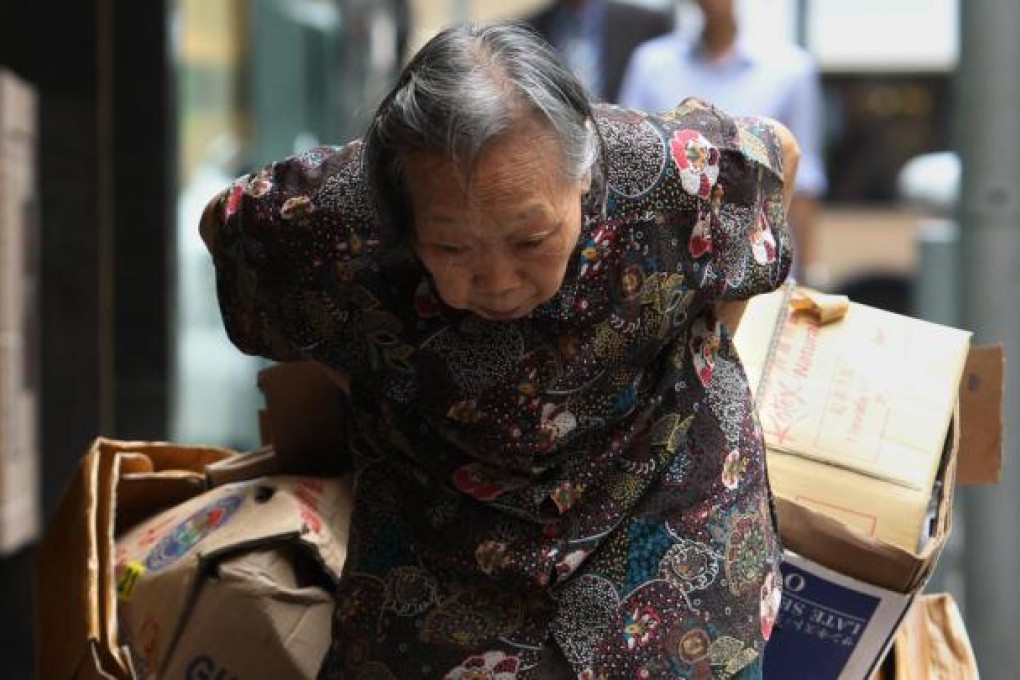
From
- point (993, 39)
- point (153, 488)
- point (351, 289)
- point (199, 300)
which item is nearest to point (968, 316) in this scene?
point (993, 39)

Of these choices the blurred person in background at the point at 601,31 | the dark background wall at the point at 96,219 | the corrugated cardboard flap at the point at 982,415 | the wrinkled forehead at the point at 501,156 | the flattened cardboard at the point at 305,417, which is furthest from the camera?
the blurred person in background at the point at 601,31

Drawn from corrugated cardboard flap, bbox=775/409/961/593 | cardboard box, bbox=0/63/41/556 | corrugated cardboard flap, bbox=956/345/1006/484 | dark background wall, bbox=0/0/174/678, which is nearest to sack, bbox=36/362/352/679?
corrugated cardboard flap, bbox=775/409/961/593

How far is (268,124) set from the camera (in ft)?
29.8

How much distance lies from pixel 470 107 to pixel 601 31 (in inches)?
180

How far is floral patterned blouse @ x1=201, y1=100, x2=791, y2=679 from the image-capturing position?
2.51m

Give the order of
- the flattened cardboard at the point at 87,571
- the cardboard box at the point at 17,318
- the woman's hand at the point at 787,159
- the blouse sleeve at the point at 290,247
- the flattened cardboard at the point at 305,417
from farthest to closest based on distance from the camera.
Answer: the cardboard box at the point at 17,318, the flattened cardboard at the point at 305,417, the flattened cardboard at the point at 87,571, the woman's hand at the point at 787,159, the blouse sleeve at the point at 290,247

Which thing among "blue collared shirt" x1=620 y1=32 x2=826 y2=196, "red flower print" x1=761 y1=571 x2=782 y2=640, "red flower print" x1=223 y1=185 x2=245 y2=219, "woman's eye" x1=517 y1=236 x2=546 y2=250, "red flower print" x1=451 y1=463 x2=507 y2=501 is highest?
"blue collared shirt" x1=620 y1=32 x2=826 y2=196

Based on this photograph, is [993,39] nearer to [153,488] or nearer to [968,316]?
[968,316]

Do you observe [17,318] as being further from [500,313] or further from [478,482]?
[500,313]

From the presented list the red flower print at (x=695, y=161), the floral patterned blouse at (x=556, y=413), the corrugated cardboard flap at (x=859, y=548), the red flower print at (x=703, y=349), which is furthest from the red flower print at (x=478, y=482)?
the corrugated cardboard flap at (x=859, y=548)

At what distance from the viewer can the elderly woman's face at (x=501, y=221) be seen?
233 cm

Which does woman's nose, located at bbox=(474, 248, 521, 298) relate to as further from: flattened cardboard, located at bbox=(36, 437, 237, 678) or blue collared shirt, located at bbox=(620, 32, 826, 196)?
blue collared shirt, located at bbox=(620, 32, 826, 196)

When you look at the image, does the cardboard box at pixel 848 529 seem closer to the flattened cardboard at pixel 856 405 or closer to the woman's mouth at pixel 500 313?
the flattened cardboard at pixel 856 405

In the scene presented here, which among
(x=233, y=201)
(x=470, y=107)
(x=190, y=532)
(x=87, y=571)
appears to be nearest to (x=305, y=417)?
(x=190, y=532)
